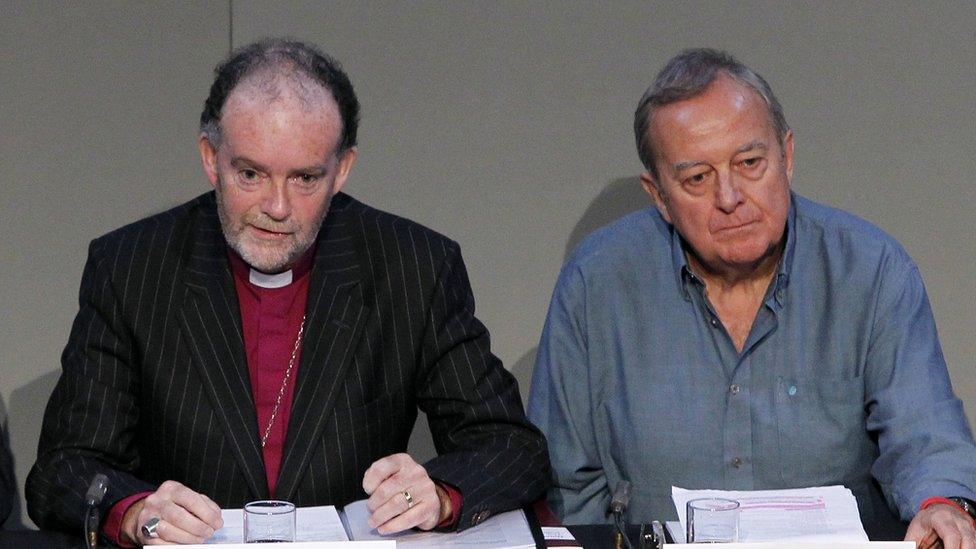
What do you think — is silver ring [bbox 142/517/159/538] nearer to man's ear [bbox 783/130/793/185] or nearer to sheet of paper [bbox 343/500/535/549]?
sheet of paper [bbox 343/500/535/549]

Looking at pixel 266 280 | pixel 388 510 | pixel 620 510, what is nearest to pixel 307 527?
pixel 388 510

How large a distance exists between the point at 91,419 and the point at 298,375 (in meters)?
A: 0.42

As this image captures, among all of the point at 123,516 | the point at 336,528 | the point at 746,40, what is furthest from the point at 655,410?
the point at 746,40

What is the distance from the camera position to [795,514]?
2379 millimetres

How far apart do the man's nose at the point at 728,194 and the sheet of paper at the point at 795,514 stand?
0.65 m

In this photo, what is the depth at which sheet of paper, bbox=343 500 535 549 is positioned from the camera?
234 centimetres

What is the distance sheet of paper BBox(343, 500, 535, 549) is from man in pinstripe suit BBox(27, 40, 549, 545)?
0.25 feet

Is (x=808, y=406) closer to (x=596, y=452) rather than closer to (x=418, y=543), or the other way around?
(x=596, y=452)

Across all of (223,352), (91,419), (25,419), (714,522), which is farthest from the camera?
(25,419)

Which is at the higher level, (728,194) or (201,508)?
(728,194)

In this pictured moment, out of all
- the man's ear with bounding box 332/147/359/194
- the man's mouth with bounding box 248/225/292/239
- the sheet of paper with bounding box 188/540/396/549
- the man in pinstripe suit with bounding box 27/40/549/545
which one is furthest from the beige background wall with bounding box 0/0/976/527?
the sheet of paper with bounding box 188/540/396/549

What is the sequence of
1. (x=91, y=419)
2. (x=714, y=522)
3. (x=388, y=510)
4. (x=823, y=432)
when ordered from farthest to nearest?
(x=823, y=432) → (x=91, y=419) → (x=388, y=510) → (x=714, y=522)

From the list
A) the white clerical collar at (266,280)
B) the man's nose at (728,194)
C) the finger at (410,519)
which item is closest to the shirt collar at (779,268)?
the man's nose at (728,194)

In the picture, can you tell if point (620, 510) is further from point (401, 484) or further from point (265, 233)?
point (265, 233)
